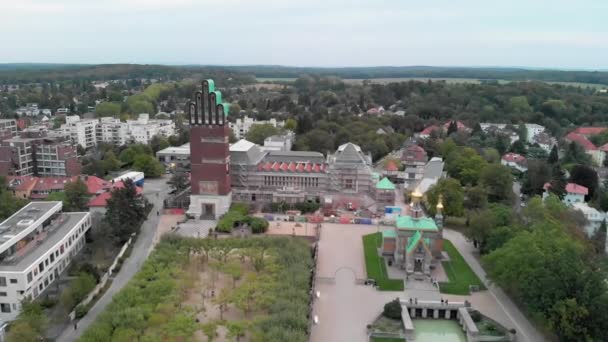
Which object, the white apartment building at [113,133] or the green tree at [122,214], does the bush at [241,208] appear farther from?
the white apartment building at [113,133]

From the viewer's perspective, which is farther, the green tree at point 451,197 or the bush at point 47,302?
the green tree at point 451,197

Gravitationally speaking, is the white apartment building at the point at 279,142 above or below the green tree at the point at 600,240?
above

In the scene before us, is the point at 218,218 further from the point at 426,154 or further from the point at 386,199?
the point at 426,154

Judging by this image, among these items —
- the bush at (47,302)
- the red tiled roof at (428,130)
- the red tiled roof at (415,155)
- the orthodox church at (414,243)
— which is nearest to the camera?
the bush at (47,302)

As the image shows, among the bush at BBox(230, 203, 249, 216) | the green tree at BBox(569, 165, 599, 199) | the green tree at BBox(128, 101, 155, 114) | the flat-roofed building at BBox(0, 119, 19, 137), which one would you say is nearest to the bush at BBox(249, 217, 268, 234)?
the bush at BBox(230, 203, 249, 216)

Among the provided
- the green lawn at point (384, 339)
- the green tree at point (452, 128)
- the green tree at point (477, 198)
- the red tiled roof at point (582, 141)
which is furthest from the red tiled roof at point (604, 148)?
the green lawn at point (384, 339)

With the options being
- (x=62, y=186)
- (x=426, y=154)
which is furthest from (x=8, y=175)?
(x=426, y=154)
